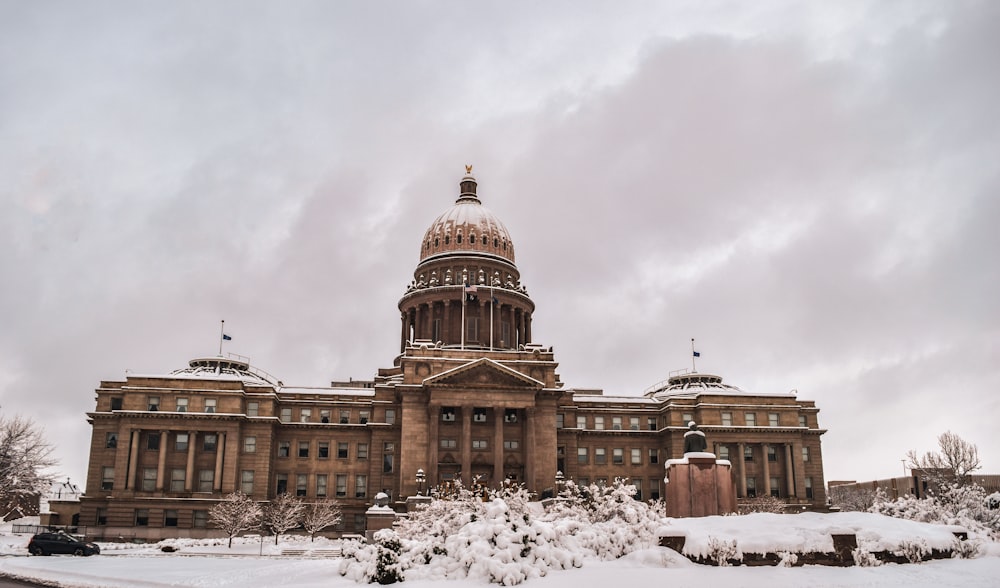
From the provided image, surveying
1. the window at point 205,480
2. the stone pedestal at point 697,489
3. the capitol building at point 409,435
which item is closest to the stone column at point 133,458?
the capitol building at point 409,435

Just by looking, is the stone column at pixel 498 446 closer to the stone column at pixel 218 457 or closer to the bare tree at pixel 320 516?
the bare tree at pixel 320 516

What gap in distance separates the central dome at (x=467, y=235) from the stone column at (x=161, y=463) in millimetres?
37022

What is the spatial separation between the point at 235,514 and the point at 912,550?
185 feet

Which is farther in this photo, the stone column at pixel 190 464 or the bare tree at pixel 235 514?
the stone column at pixel 190 464

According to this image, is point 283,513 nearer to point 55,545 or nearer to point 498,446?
point 498,446

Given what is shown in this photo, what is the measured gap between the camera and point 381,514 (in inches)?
2247

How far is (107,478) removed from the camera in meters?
78.8

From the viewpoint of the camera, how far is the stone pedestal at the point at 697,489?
3847 cm

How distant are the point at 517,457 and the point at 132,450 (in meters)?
34.7

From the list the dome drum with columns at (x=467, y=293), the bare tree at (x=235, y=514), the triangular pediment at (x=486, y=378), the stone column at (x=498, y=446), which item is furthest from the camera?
the dome drum with columns at (x=467, y=293)

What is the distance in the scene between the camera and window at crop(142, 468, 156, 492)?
78.1 metres

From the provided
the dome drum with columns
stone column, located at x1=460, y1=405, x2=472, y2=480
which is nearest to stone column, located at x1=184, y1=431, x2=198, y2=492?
stone column, located at x1=460, y1=405, x2=472, y2=480

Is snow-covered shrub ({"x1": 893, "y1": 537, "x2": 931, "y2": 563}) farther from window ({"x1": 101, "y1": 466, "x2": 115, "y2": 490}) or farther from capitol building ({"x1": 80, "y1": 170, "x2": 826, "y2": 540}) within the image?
window ({"x1": 101, "y1": 466, "x2": 115, "y2": 490})

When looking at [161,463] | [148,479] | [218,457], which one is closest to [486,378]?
[218,457]
